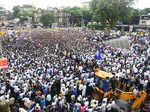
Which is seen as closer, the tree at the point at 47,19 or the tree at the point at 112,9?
the tree at the point at 112,9

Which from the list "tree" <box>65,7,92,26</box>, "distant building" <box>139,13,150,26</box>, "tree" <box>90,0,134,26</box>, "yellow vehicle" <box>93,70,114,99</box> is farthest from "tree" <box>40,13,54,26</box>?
"yellow vehicle" <box>93,70,114,99</box>

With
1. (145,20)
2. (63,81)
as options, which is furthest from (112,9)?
(63,81)

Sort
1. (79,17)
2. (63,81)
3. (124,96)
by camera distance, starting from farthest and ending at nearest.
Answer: (79,17) → (63,81) → (124,96)

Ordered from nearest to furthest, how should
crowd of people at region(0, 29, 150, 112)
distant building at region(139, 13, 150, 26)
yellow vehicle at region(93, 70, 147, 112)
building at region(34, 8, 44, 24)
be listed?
yellow vehicle at region(93, 70, 147, 112) < crowd of people at region(0, 29, 150, 112) < distant building at region(139, 13, 150, 26) < building at region(34, 8, 44, 24)

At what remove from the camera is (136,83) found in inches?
378

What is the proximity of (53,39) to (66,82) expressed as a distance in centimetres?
1343

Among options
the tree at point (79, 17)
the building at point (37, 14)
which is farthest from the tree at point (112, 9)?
the building at point (37, 14)

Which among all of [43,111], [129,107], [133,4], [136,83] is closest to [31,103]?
[43,111]

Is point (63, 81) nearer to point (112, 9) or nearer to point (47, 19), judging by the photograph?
point (112, 9)

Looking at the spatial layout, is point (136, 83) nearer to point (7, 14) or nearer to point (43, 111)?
point (43, 111)

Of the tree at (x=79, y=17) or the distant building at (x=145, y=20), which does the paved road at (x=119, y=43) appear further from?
the tree at (x=79, y=17)

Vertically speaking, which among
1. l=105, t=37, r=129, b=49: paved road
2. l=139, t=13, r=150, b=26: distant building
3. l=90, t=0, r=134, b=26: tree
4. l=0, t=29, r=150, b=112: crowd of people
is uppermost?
l=90, t=0, r=134, b=26: tree

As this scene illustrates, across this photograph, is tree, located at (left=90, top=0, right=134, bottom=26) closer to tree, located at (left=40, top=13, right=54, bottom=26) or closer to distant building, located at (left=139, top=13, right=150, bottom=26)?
distant building, located at (left=139, top=13, right=150, bottom=26)

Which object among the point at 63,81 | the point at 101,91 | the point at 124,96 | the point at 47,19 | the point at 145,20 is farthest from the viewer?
the point at 47,19
